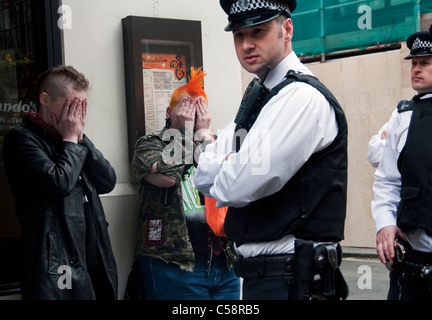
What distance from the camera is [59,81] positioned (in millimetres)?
3523

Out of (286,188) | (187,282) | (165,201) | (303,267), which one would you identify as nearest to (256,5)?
(286,188)

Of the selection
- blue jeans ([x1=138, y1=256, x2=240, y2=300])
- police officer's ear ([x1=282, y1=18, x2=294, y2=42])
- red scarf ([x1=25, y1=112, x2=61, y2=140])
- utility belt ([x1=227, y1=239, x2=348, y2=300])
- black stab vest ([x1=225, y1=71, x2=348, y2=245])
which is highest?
police officer's ear ([x1=282, y1=18, x2=294, y2=42])

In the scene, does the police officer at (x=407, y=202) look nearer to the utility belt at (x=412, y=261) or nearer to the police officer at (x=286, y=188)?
the utility belt at (x=412, y=261)

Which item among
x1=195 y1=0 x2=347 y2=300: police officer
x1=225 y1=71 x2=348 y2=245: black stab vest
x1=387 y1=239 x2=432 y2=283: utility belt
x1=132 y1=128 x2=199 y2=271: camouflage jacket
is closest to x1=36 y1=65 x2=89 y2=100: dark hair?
x1=132 y1=128 x2=199 y2=271: camouflage jacket

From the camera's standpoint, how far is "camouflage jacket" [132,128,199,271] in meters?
3.92

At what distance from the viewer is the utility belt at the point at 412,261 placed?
10.9 ft

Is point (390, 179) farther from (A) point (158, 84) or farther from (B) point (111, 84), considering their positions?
(B) point (111, 84)

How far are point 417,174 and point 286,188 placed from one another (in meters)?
1.21

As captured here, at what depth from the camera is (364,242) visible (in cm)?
1120

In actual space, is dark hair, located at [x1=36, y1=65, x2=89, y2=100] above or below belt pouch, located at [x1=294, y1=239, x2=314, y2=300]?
above

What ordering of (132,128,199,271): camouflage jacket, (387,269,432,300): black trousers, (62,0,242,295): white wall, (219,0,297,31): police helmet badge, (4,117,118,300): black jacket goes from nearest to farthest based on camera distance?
(219,0,297,31): police helmet badge, (4,117,118,300): black jacket, (387,269,432,300): black trousers, (132,128,199,271): camouflage jacket, (62,0,242,295): white wall

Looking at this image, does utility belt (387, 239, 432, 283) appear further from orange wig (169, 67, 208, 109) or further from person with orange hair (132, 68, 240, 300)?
orange wig (169, 67, 208, 109)

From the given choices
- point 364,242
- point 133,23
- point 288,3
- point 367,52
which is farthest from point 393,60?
point 288,3

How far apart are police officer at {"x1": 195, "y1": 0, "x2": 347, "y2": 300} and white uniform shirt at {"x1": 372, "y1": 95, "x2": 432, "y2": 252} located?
1096mm
